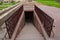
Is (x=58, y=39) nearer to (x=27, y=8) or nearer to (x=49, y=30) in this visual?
(x=49, y=30)

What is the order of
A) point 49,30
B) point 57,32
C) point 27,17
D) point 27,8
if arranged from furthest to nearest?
point 27,17 < point 27,8 < point 57,32 < point 49,30

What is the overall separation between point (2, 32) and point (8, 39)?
46.1 inches

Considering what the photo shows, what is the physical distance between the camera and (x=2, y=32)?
10.2 m

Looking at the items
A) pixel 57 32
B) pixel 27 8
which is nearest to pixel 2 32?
pixel 57 32

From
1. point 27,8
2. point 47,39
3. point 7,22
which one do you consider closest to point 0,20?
point 7,22

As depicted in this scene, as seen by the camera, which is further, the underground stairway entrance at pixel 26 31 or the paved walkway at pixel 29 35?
the paved walkway at pixel 29 35

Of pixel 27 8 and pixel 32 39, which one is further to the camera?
pixel 27 8

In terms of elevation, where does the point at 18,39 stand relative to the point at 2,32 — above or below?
below

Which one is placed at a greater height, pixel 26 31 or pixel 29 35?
pixel 29 35

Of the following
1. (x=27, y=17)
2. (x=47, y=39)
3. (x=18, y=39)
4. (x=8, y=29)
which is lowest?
(x=27, y=17)

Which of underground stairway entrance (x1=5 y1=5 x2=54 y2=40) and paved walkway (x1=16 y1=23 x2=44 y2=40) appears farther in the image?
paved walkway (x1=16 y1=23 x2=44 y2=40)

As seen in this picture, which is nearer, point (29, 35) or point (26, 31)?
point (29, 35)

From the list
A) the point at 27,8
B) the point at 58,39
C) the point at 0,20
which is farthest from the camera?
the point at 27,8

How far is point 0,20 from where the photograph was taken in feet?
28.7
